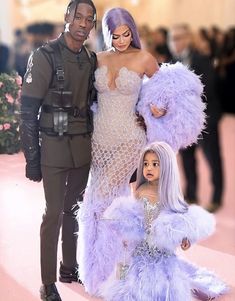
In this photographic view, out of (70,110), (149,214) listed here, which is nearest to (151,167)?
(149,214)

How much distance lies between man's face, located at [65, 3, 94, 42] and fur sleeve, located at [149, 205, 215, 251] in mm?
762

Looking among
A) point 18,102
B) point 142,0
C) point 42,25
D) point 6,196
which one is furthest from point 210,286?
point 142,0

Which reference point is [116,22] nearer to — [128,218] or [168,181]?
[168,181]

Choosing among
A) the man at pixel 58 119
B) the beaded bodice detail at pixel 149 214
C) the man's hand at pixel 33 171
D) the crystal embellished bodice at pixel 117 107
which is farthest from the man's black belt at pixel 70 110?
the beaded bodice detail at pixel 149 214

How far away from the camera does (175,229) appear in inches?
75.8

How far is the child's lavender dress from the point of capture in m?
1.94

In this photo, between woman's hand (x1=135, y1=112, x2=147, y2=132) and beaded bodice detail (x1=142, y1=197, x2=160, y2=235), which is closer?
beaded bodice detail (x1=142, y1=197, x2=160, y2=235)

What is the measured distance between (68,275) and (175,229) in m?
0.70

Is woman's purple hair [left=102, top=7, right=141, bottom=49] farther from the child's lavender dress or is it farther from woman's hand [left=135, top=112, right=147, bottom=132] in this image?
the child's lavender dress

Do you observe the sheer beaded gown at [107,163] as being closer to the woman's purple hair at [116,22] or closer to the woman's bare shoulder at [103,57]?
the woman's bare shoulder at [103,57]

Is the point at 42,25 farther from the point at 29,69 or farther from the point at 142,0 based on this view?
the point at 142,0

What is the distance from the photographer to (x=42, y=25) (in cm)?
244

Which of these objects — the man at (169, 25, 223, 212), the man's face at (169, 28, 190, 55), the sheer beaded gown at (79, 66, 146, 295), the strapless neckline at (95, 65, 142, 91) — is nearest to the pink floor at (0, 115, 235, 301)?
the sheer beaded gown at (79, 66, 146, 295)

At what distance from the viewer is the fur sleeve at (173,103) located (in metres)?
2.19
